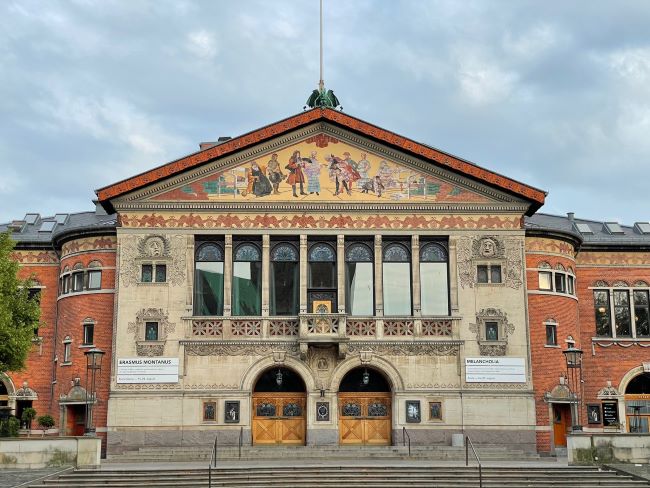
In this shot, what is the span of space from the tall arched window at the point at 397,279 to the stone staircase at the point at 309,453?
554 cm

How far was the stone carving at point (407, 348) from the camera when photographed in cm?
3647

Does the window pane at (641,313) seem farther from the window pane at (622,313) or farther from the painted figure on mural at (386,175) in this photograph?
the painted figure on mural at (386,175)

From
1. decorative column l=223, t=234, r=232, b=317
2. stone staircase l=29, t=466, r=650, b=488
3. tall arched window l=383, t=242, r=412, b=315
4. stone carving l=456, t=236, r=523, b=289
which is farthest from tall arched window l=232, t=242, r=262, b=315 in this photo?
stone staircase l=29, t=466, r=650, b=488

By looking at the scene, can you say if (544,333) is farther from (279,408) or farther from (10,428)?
(10,428)

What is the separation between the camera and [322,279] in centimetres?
3722

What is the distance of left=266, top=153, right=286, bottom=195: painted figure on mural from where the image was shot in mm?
37750

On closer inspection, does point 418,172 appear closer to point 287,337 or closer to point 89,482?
point 287,337

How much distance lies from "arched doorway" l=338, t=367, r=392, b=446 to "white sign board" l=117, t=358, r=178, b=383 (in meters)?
6.72

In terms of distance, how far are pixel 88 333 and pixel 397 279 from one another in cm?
1294

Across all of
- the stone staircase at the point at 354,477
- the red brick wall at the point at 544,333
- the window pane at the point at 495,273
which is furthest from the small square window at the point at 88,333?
the red brick wall at the point at 544,333

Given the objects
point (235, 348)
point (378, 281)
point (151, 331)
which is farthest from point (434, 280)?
point (151, 331)

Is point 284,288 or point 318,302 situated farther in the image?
point 284,288

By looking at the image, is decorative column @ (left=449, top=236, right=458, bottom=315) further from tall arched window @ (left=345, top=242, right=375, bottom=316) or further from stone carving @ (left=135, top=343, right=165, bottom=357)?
stone carving @ (left=135, top=343, right=165, bottom=357)

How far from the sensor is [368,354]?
36.3 m
